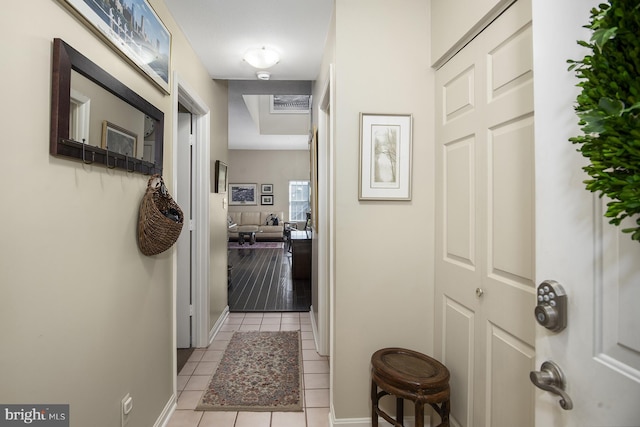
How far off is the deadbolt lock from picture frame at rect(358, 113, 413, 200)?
0.99 meters

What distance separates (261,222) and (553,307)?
9.16 m

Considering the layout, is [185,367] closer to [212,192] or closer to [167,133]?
[212,192]

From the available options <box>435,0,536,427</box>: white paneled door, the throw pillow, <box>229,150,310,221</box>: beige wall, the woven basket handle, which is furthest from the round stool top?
<box>229,150,310,221</box>: beige wall

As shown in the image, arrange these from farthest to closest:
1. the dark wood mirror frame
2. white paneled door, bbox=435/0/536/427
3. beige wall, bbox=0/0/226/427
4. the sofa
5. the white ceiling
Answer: the sofa, the white ceiling, white paneled door, bbox=435/0/536/427, the dark wood mirror frame, beige wall, bbox=0/0/226/427

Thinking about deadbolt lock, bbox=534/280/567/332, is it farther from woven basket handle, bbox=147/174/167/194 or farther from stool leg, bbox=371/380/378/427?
woven basket handle, bbox=147/174/167/194

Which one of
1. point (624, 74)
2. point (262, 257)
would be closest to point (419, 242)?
Answer: point (624, 74)

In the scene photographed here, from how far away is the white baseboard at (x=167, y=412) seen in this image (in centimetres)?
174

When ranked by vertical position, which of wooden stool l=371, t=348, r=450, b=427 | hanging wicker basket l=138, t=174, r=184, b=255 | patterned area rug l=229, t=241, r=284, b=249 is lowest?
patterned area rug l=229, t=241, r=284, b=249

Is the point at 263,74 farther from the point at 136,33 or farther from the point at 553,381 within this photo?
the point at 553,381

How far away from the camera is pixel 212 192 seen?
2.93 metres

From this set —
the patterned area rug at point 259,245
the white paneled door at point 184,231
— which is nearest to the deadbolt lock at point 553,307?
the white paneled door at point 184,231

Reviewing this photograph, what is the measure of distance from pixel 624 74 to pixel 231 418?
2284 millimetres

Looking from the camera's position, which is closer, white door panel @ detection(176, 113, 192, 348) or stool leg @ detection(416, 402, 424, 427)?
stool leg @ detection(416, 402, 424, 427)

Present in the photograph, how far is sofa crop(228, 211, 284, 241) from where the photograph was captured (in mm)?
9047
